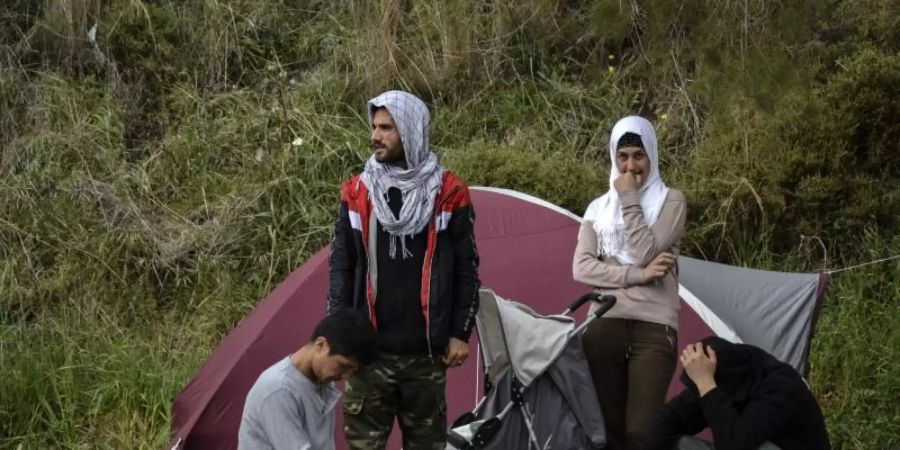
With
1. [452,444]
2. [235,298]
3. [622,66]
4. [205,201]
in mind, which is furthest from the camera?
[622,66]

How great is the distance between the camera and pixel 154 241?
6.99 metres

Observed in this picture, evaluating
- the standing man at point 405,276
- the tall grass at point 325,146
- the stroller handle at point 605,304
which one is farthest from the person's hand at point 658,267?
the tall grass at point 325,146

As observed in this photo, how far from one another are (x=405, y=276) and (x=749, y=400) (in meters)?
1.15

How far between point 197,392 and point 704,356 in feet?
7.25

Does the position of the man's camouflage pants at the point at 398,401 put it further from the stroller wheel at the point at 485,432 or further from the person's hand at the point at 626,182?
the person's hand at the point at 626,182

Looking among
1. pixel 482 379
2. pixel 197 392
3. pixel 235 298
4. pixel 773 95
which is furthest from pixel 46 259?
pixel 773 95

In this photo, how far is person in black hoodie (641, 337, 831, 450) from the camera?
12.3ft

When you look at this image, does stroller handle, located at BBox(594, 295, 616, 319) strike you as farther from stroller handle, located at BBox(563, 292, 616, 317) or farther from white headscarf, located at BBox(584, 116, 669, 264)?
white headscarf, located at BBox(584, 116, 669, 264)

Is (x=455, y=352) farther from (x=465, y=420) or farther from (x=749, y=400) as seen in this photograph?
Answer: (x=749, y=400)

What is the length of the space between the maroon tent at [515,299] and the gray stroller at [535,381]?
0.52 m

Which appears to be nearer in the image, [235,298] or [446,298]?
[446,298]

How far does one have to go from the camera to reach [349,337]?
10.8 ft

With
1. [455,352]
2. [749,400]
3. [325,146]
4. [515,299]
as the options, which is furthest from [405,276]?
[325,146]

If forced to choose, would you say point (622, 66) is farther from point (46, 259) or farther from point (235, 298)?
point (46, 259)
